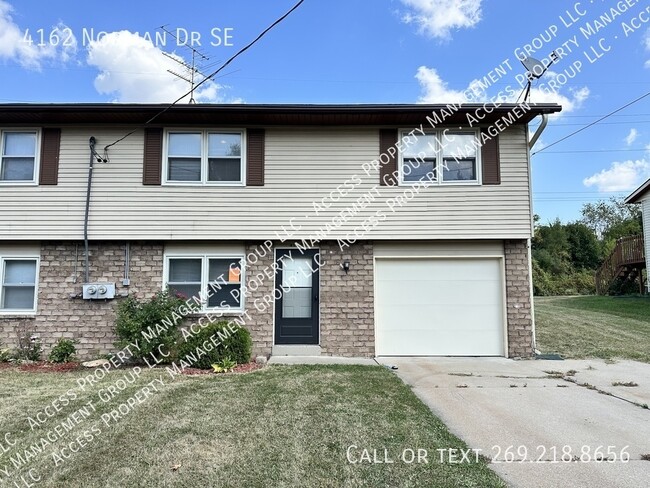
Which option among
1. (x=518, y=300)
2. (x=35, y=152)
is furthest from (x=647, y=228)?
(x=35, y=152)

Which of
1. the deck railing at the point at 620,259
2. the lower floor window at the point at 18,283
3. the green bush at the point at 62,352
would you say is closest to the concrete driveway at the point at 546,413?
the green bush at the point at 62,352

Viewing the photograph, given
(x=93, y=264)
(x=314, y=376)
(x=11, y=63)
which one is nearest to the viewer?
(x=314, y=376)

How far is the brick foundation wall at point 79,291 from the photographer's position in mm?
8062

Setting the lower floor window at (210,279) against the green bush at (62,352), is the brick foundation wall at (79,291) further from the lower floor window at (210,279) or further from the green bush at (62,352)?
the lower floor window at (210,279)

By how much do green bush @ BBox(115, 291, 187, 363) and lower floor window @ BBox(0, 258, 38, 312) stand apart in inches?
83.5

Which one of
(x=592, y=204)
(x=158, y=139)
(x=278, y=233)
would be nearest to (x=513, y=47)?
(x=278, y=233)

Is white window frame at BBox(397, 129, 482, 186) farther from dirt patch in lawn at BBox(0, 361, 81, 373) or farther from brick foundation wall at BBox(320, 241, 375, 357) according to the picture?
dirt patch in lawn at BBox(0, 361, 81, 373)

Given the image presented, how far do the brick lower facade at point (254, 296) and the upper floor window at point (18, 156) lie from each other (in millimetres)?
1520

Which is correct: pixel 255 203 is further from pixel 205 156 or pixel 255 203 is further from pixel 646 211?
pixel 646 211

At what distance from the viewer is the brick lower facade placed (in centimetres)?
809

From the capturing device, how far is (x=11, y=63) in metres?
9.70

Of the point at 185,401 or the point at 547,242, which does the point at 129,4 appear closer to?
the point at 185,401

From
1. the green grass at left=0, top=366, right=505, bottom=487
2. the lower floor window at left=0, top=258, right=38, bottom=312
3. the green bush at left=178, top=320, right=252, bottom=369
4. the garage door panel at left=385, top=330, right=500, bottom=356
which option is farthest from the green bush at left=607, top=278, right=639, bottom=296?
the lower floor window at left=0, top=258, right=38, bottom=312

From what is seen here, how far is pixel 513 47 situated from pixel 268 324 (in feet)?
24.7
